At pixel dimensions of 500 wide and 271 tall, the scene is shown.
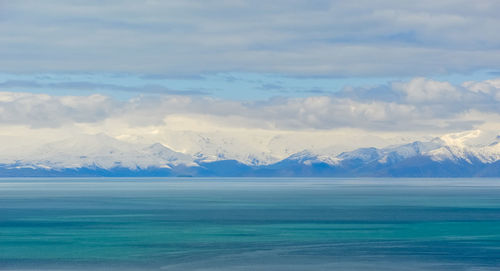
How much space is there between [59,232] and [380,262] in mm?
42586

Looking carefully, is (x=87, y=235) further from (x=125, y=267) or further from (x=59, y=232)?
(x=125, y=267)

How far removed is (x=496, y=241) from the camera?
278ft

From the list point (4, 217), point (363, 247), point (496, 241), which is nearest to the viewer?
point (363, 247)

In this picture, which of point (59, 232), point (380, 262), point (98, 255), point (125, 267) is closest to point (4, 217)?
point (59, 232)

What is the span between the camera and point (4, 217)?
122 metres

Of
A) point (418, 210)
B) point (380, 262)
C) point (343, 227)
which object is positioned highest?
point (418, 210)

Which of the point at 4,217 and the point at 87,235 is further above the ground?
the point at 4,217

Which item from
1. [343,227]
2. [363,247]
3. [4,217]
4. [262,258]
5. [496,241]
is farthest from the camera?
[4,217]

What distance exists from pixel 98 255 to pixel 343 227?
124ft

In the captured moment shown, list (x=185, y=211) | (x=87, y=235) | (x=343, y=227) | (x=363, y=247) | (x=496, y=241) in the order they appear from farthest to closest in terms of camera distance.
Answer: (x=185, y=211) < (x=343, y=227) < (x=87, y=235) < (x=496, y=241) < (x=363, y=247)

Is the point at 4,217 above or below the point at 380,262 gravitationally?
above

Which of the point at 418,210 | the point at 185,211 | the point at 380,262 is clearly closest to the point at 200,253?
the point at 380,262

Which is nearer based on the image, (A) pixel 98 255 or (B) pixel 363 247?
(A) pixel 98 255

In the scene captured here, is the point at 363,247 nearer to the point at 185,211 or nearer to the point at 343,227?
the point at 343,227
